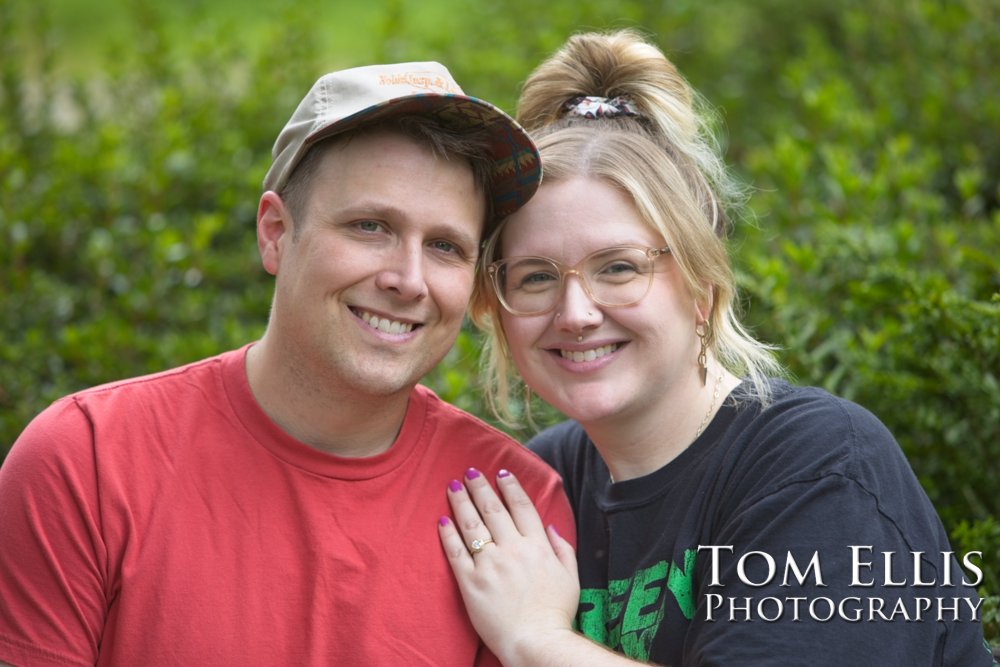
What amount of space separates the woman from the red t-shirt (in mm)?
150

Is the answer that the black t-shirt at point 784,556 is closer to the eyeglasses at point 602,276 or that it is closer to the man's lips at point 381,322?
the eyeglasses at point 602,276

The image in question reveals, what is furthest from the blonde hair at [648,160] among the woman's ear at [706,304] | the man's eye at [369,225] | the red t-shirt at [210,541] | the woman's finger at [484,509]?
the red t-shirt at [210,541]

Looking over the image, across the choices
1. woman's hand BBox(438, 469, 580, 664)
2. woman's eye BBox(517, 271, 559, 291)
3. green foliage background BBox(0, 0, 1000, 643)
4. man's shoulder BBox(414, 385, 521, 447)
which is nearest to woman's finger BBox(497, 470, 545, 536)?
woman's hand BBox(438, 469, 580, 664)

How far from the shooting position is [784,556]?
7.72ft

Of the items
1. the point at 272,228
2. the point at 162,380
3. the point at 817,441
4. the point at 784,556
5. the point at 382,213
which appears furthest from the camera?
the point at 272,228

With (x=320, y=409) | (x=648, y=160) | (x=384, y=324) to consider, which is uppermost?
(x=648, y=160)

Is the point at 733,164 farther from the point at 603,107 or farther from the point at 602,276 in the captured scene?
the point at 602,276

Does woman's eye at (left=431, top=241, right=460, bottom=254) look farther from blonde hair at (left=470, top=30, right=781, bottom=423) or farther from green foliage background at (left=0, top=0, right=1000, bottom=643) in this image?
green foliage background at (left=0, top=0, right=1000, bottom=643)

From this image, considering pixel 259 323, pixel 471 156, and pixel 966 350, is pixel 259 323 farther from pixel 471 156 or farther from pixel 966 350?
pixel 966 350

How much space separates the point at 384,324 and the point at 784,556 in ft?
3.46

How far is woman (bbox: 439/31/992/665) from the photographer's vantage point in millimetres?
2340

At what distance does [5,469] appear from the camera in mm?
2494

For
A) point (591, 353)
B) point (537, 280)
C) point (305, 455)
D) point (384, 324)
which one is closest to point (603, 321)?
point (591, 353)

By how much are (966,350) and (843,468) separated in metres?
1.27
